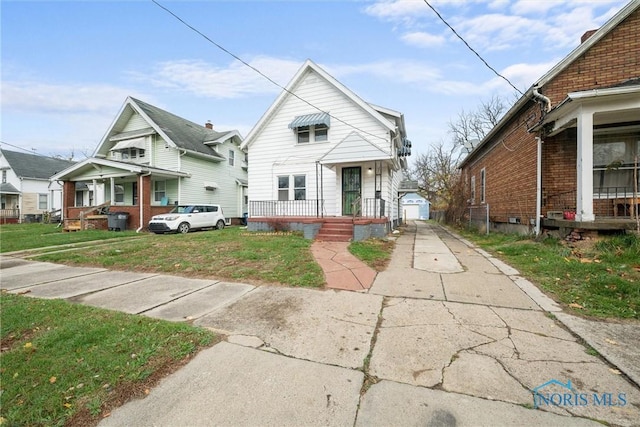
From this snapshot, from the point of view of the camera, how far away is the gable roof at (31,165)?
2734 centimetres

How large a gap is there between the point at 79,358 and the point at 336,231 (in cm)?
816

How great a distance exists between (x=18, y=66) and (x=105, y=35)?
7422 millimetres

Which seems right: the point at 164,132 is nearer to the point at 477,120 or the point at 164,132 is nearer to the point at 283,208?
the point at 283,208

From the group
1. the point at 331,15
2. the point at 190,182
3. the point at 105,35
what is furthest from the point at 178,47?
the point at 190,182

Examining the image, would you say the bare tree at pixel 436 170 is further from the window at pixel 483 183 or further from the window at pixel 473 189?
the window at pixel 483 183

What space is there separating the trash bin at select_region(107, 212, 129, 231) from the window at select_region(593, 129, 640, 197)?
20.9 meters

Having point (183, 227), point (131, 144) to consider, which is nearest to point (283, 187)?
point (183, 227)

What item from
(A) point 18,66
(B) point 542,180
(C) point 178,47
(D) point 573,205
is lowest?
(D) point 573,205

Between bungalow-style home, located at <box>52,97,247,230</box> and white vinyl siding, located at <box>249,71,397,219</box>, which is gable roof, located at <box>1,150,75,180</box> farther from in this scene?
white vinyl siding, located at <box>249,71,397,219</box>

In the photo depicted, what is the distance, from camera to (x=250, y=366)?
2.41 m

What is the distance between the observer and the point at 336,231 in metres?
10.1

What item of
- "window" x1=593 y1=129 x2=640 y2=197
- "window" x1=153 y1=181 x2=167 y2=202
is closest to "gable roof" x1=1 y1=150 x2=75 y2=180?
"window" x1=153 y1=181 x2=167 y2=202

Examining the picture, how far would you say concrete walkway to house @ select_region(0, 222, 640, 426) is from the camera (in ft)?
6.06

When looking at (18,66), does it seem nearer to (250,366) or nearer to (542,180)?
(250,366)
